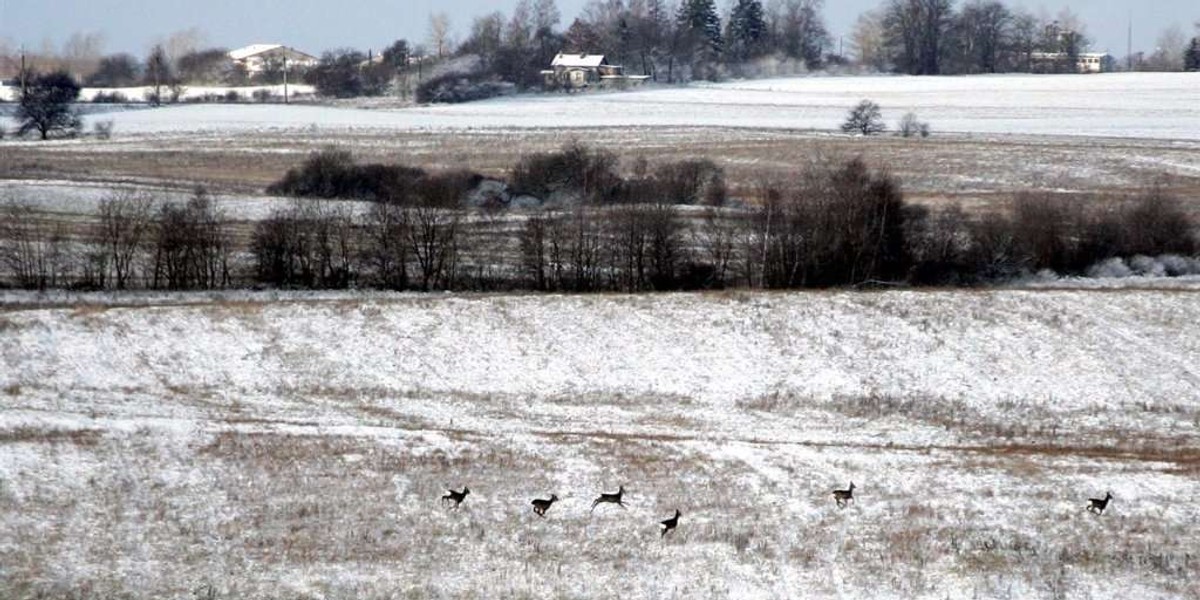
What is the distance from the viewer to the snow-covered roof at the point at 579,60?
524 feet

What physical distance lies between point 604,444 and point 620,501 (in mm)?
4697

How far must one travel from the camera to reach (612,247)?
4731 cm

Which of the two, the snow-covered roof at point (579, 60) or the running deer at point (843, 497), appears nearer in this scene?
the running deer at point (843, 497)

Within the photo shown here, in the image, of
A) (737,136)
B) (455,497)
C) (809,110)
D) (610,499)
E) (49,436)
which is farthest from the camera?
(809,110)

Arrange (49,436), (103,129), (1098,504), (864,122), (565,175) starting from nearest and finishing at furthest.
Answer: (1098,504), (49,436), (565,175), (864,122), (103,129)

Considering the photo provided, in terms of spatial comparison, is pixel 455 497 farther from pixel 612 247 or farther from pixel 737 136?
pixel 737 136

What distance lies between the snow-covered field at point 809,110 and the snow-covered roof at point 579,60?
61.7ft

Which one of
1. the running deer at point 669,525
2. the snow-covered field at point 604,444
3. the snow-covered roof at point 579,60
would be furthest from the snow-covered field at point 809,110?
the running deer at point 669,525

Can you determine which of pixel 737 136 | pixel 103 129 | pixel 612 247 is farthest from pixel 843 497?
pixel 103 129

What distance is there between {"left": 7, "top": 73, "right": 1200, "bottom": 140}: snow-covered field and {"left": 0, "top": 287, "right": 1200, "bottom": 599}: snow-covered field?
64263mm

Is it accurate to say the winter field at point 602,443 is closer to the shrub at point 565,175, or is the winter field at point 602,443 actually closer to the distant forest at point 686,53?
the shrub at point 565,175

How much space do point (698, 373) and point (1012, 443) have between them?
9.27 meters

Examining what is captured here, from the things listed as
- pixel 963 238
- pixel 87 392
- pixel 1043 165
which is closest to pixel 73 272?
pixel 87 392

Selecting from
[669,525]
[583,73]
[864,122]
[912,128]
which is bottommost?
[669,525]
